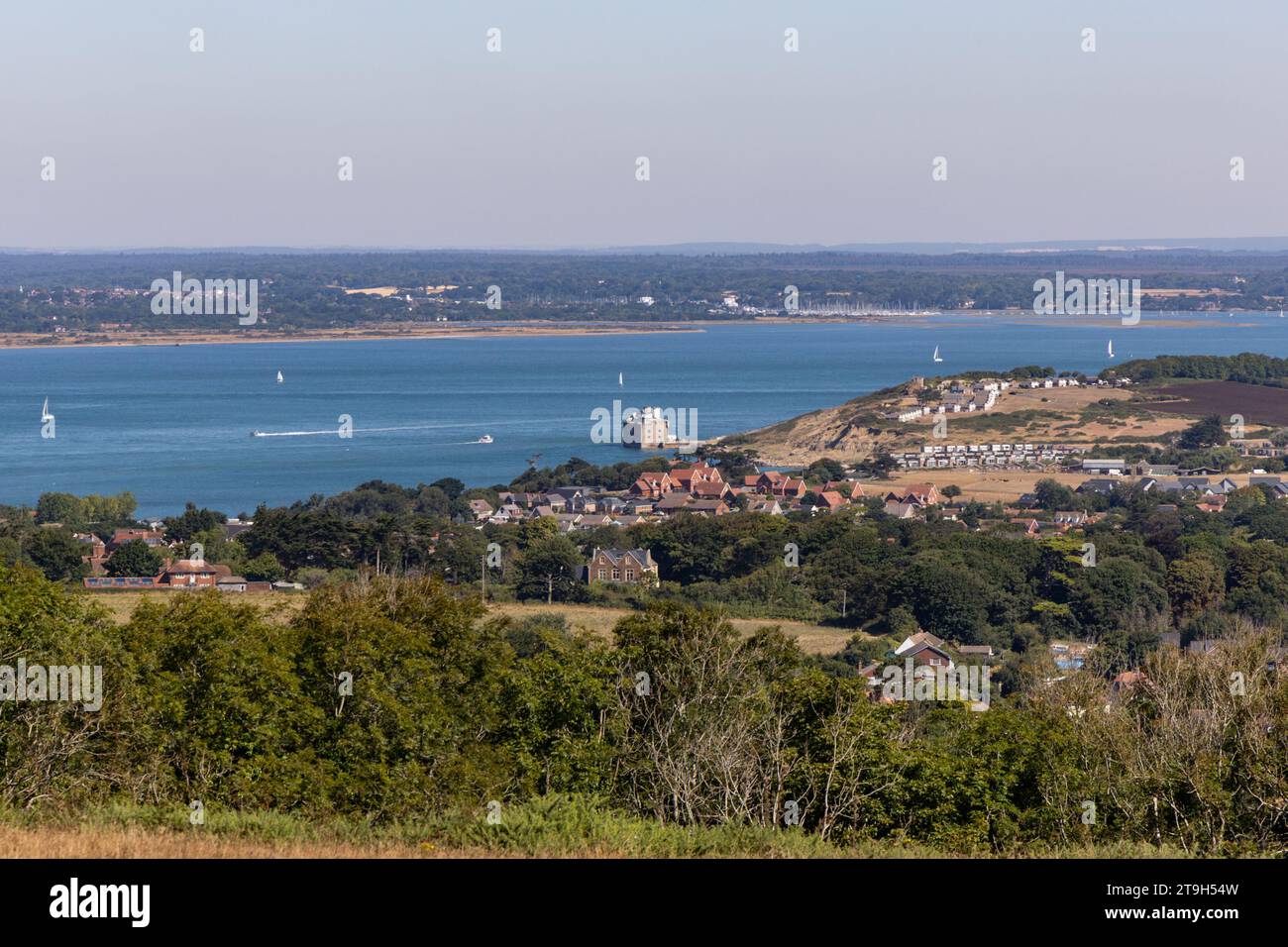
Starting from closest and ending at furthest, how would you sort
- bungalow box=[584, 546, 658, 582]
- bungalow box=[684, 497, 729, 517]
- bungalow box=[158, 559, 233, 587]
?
bungalow box=[158, 559, 233, 587]
bungalow box=[584, 546, 658, 582]
bungalow box=[684, 497, 729, 517]

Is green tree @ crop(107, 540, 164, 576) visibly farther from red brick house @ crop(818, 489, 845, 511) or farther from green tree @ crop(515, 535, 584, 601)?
red brick house @ crop(818, 489, 845, 511)

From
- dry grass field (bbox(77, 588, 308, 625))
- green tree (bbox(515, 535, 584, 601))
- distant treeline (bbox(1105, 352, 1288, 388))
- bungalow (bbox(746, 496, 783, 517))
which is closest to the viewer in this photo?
dry grass field (bbox(77, 588, 308, 625))

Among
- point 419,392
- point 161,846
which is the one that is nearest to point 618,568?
point 161,846

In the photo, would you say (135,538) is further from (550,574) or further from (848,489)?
(848,489)

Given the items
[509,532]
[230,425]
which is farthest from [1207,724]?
[230,425]

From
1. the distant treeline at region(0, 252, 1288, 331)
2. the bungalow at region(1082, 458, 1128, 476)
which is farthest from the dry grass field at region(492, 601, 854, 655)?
the distant treeline at region(0, 252, 1288, 331)

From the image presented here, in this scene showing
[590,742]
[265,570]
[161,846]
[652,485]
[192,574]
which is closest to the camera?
[161,846]
